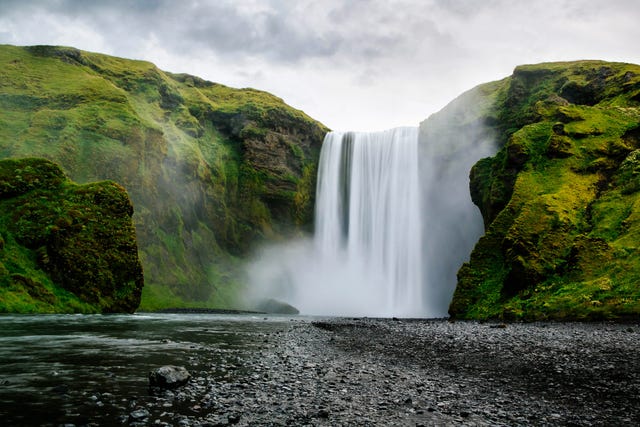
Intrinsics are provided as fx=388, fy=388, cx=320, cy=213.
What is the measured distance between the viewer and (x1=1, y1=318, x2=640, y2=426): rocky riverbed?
669cm

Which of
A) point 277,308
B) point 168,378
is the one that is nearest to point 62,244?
point 168,378

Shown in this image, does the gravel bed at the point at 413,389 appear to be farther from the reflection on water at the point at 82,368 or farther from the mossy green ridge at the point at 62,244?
the mossy green ridge at the point at 62,244

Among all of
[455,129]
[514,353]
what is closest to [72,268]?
[514,353]

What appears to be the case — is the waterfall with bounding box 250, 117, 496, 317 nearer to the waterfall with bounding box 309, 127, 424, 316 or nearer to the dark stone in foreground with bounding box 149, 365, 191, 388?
the waterfall with bounding box 309, 127, 424, 316

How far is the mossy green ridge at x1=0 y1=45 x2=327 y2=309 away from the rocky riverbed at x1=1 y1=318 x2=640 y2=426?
178ft

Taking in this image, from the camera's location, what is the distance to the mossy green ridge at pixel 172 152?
211 feet

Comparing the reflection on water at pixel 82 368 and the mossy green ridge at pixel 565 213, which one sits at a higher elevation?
the mossy green ridge at pixel 565 213

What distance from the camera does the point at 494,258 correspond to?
42.5 m

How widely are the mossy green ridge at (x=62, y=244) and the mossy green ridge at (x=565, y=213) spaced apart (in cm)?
3599

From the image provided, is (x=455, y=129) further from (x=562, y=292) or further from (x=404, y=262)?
(x=562, y=292)

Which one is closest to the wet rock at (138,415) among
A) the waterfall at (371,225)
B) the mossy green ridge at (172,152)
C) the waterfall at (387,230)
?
the mossy green ridge at (172,152)

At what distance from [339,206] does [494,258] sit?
46.7 metres

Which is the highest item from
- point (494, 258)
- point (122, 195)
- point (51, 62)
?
point (51, 62)

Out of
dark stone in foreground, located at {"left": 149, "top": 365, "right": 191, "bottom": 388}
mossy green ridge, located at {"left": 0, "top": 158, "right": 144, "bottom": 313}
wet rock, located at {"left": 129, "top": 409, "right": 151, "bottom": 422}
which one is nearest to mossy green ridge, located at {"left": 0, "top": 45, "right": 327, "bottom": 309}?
mossy green ridge, located at {"left": 0, "top": 158, "right": 144, "bottom": 313}
